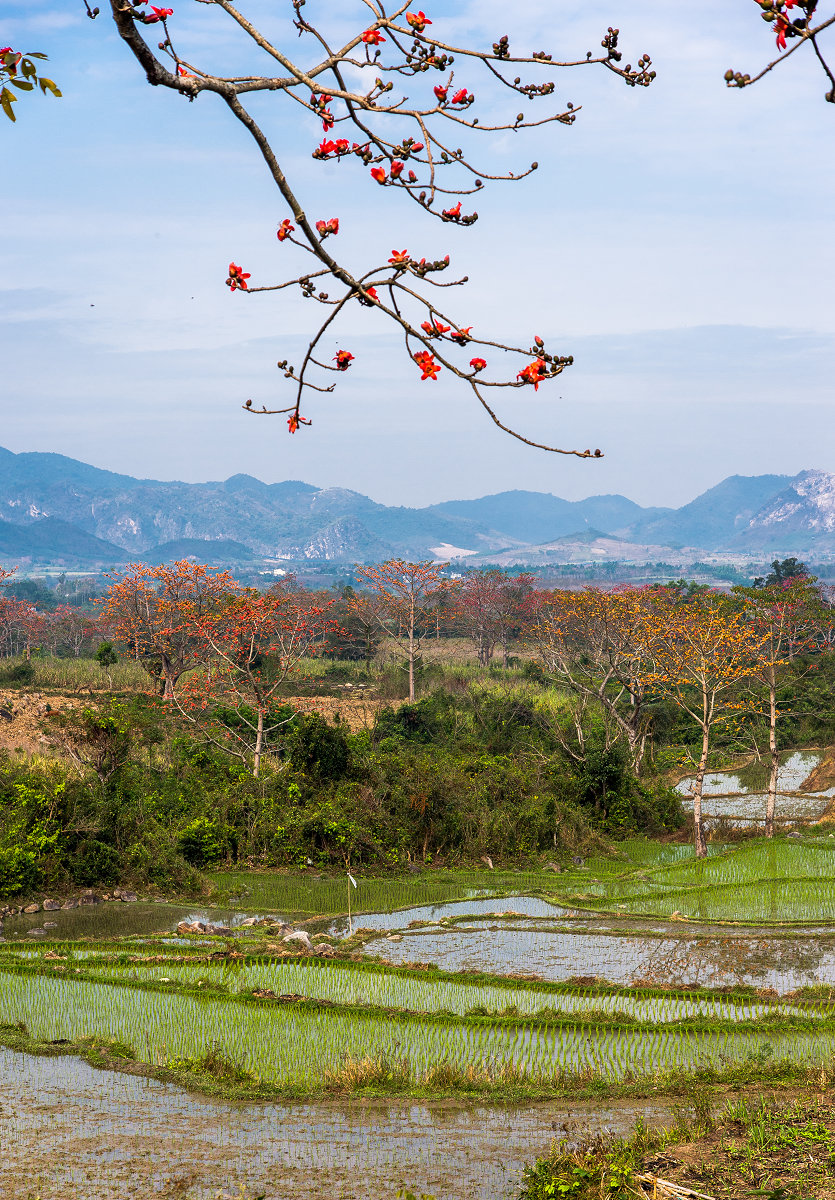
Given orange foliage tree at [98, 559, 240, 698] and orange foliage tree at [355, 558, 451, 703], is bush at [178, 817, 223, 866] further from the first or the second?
orange foliage tree at [355, 558, 451, 703]

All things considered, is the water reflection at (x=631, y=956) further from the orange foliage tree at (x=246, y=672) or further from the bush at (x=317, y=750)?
the orange foliage tree at (x=246, y=672)

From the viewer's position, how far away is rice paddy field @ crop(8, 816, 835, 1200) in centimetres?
696

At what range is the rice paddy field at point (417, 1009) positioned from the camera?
6.96 meters

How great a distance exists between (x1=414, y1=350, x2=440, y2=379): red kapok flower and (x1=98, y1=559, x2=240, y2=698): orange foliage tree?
68.2 feet

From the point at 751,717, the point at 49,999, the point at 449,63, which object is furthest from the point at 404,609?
the point at 449,63

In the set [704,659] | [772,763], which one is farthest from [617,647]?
[704,659]

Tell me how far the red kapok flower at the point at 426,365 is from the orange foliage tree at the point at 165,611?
20775 millimetres

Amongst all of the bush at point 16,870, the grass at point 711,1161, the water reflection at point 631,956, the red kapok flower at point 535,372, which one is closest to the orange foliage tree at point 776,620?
the water reflection at point 631,956

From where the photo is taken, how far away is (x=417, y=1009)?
9633mm

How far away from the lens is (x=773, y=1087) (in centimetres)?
746

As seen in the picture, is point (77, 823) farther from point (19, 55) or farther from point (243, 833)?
point (19, 55)

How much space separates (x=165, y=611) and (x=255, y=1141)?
18451 mm

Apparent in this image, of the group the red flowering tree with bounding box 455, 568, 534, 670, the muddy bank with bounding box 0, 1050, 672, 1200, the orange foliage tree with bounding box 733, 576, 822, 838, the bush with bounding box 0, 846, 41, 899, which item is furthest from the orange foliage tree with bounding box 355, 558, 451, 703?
the muddy bank with bounding box 0, 1050, 672, 1200

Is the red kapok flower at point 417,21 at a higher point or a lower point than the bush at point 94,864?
higher
